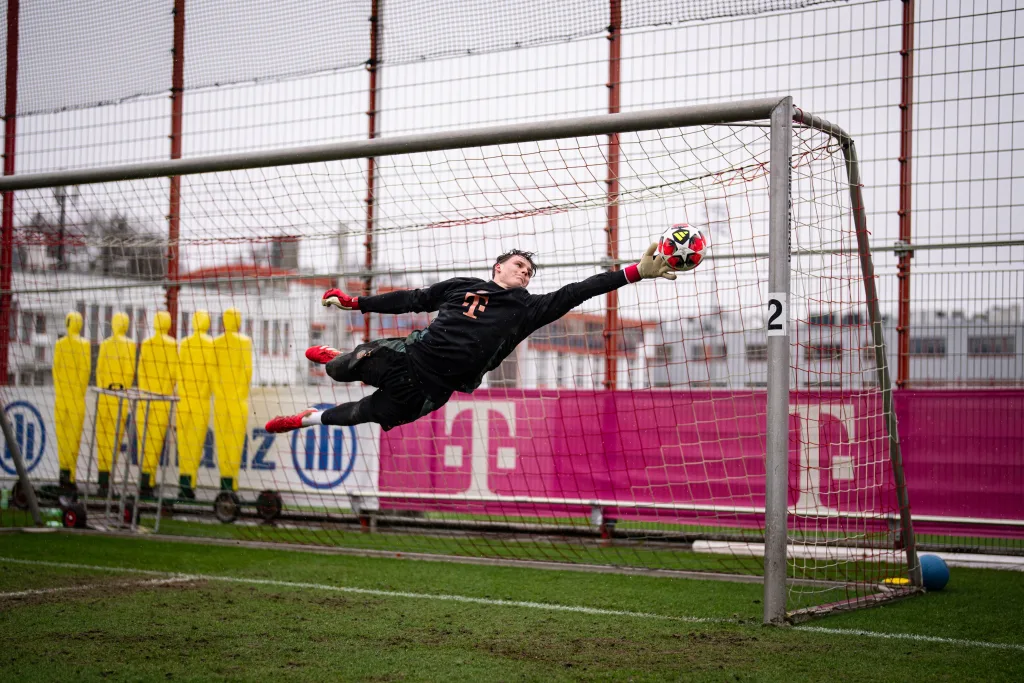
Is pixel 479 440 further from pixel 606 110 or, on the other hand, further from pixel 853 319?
pixel 853 319

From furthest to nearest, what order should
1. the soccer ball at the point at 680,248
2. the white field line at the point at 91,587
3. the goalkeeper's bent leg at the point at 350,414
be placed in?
the white field line at the point at 91,587, the goalkeeper's bent leg at the point at 350,414, the soccer ball at the point at 680,248

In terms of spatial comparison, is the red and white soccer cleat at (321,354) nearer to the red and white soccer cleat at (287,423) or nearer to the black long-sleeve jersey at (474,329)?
the red and white soccer cleat at (287,423)

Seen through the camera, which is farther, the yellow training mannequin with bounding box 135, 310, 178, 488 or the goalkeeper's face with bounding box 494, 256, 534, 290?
the yellow training mannequin with bounding box 135, 310, 178, 488

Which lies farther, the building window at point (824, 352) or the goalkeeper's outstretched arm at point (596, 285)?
the building window at point (824, 352)

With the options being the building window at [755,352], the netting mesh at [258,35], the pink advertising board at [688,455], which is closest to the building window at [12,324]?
the netting mesh at [258,35]

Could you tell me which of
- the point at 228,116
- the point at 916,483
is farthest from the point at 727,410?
the point at 228,116

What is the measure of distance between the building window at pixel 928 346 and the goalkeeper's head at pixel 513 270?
4249mm

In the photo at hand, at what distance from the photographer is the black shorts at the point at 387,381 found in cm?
557

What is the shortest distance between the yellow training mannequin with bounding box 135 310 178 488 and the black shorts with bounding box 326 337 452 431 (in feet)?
18.7

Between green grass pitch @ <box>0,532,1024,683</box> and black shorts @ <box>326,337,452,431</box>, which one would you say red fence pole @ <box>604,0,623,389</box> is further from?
black shorts @ <box>326,337,452,431</box>

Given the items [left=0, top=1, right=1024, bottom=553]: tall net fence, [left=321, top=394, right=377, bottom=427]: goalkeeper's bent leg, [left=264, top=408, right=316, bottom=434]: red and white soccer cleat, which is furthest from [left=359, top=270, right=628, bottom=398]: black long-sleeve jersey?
[left=0, top=1, right=1024, bottom=553]: tall net fence

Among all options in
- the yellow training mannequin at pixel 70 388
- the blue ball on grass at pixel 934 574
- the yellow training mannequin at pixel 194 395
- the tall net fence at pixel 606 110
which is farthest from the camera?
the yellow training mannequin at pixel 70 388

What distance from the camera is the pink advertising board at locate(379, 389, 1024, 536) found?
806cm

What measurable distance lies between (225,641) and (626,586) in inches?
121
